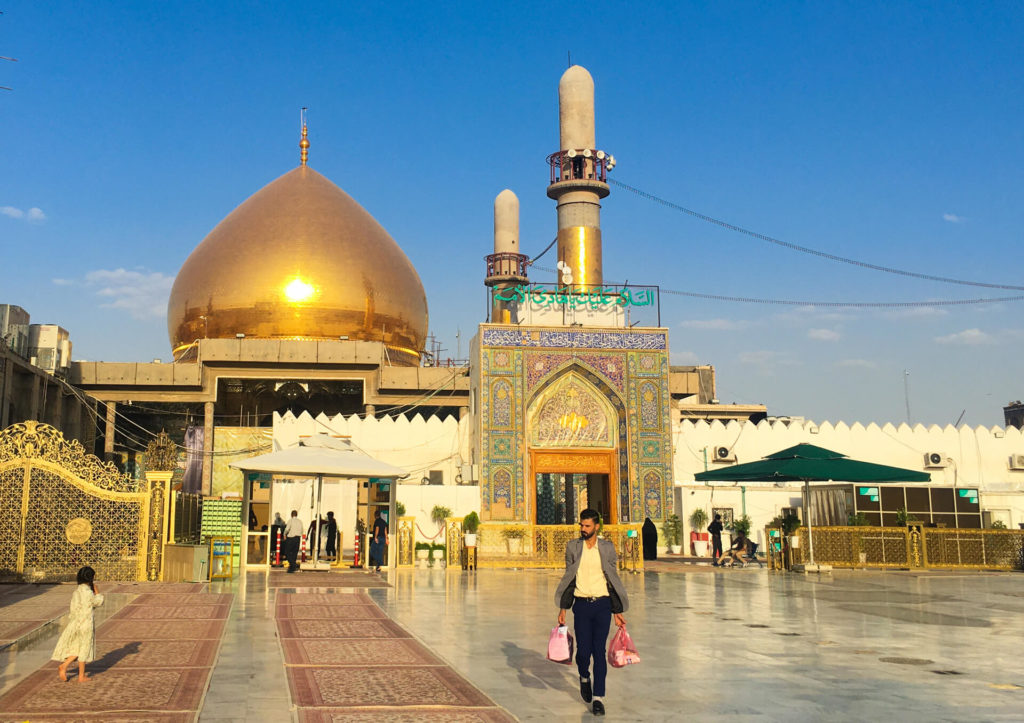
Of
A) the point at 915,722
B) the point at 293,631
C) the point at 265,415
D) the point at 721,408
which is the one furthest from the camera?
the point at 721,408

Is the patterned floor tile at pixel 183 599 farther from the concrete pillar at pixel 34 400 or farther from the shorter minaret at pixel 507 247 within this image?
the shorter minaret at pixel 507 247

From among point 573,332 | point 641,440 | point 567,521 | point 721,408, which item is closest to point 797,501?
point 641,440

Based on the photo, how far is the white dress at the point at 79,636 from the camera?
257 inches

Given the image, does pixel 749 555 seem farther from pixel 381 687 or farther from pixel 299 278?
pixel 299 278

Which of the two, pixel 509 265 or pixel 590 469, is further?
pixel 509 265

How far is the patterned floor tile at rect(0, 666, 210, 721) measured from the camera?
555 cm

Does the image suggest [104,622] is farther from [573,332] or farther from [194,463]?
[194,463]

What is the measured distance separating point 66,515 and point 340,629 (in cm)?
717

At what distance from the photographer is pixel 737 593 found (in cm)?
1382

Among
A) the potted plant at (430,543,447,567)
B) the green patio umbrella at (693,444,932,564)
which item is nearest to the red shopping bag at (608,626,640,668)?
the green patio umbrella at (693,444,932,564)

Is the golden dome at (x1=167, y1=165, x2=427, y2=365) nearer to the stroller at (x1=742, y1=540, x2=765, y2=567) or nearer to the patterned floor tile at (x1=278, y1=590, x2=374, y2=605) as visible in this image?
the stroller at (x1=742, y1=540, x2=765, y2=567)

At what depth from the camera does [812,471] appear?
62.1ft

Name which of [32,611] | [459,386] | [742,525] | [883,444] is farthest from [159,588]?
[883,444]

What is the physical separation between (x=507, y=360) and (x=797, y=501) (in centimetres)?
816
